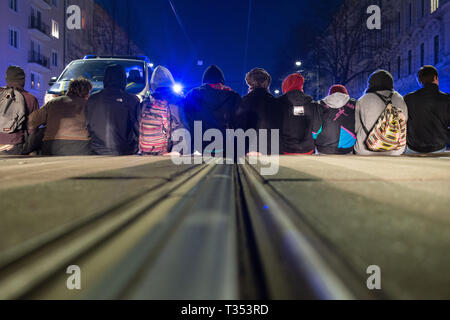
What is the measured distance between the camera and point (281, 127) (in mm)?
4828

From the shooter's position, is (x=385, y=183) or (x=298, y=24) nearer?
(x=385, y=183)

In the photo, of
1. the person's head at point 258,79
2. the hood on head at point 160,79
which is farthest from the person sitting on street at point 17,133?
the person's head at point 258,79

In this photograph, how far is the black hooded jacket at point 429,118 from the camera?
4.49 metres

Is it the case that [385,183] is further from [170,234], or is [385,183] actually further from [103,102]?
[103,102]

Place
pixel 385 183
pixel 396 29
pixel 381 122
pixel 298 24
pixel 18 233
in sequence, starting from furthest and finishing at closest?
pixel 396 29 → pixel 298 24 → pixel 381 122 → pixel 385 183 → pixel 18 233

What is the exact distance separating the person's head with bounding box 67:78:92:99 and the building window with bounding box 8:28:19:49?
24.2 m

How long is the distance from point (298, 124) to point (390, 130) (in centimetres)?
137

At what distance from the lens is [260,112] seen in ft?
15.8

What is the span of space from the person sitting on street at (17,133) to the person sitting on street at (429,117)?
20.7 ft

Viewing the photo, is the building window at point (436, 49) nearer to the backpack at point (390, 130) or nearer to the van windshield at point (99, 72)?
the backpack at point (390, 130)

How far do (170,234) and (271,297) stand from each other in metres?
0.30
